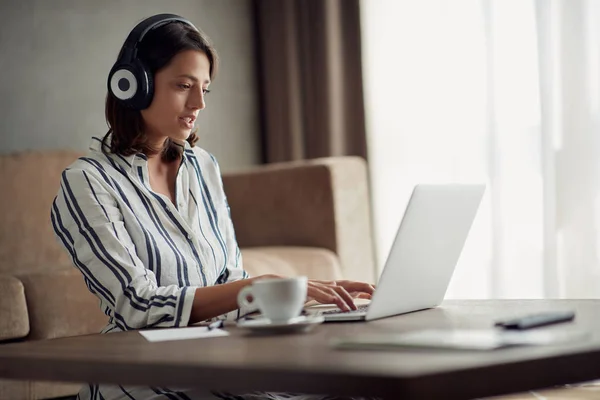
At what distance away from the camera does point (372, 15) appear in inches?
155

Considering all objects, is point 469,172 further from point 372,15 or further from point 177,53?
point 177,53

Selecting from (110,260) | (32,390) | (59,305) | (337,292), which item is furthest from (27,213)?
(337,292)

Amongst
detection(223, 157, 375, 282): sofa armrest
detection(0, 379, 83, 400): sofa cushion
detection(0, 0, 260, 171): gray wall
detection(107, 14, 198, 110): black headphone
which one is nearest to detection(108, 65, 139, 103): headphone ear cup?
detection(107, 14, 198, 110): black headphone

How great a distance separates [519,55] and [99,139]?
211 cm

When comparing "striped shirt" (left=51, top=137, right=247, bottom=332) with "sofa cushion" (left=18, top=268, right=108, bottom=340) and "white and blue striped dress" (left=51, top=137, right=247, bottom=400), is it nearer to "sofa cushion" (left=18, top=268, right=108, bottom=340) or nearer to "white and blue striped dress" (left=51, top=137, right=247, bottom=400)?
"white and blue striped dress" (left=51, top=137, right=247, bottom=400)

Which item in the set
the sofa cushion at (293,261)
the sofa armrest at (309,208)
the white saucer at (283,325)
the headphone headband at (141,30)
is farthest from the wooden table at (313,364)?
the sofa armrest at (309,208)

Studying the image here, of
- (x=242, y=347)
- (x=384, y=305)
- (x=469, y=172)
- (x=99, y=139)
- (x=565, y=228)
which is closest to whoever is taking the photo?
(x=242, y=347)

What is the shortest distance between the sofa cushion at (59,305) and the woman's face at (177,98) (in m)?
1.00

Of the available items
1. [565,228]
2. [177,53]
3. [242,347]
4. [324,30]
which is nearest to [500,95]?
[565,228]

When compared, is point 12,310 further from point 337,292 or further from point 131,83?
point 337,292

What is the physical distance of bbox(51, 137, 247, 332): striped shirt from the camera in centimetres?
144

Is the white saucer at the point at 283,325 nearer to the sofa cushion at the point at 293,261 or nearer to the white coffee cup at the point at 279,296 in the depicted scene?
the white coffee cup at the point at 279,296

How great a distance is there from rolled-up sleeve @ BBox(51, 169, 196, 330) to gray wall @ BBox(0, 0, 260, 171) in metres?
2.05

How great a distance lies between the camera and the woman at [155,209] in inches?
56.2
